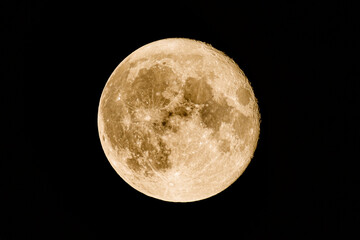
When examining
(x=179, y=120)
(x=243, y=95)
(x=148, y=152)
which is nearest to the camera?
(x=179, y=120)

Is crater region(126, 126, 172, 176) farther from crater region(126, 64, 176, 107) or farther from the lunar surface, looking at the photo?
crater region(126, 64, 176, 107)

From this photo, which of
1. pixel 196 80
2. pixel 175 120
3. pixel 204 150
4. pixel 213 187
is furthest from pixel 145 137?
pixel 213 187

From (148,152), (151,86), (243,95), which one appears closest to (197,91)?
(151,86)

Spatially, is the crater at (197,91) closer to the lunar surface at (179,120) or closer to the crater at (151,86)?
the lunar surface at (179,120)

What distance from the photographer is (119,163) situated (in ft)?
8.31

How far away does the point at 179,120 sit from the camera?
2121 mm

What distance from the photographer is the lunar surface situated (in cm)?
213

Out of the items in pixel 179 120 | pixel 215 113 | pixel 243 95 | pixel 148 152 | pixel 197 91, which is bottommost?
pixel 148 152

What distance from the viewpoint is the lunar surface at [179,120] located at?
2135mm

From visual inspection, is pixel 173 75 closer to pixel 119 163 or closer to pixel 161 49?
pixel 161 49

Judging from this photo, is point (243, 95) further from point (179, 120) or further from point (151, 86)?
point (151, 86)

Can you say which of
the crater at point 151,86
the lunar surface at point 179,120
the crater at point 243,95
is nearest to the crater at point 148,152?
the lunar surface at point 179,120

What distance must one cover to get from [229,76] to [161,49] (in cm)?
71

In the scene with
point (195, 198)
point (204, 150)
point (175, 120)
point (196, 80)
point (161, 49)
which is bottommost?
point (195, 198)
